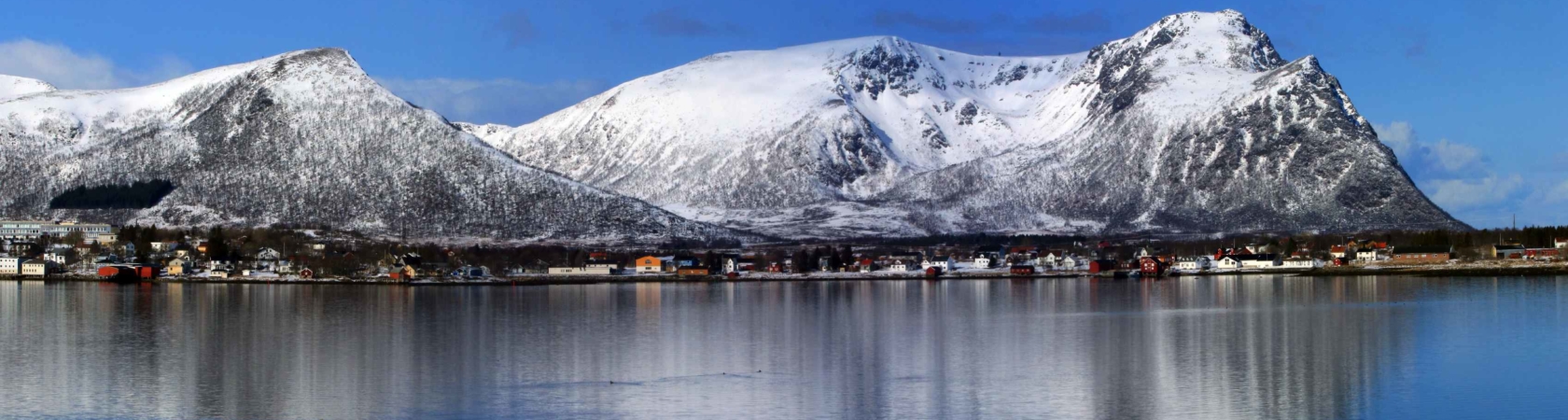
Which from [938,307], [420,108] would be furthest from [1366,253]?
[420,108]

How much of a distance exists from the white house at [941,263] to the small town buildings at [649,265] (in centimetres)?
1990

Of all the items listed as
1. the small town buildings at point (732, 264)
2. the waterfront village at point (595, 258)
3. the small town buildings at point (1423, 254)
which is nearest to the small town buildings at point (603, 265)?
the waterfront village at point (595, 258)

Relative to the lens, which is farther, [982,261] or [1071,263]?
[982,261]

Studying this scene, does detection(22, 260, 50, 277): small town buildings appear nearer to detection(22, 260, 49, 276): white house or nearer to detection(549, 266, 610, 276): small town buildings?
detection(22, 260, 49, 276): white house

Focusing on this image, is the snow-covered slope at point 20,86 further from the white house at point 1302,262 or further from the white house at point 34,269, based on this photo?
the white house at point 1302,262

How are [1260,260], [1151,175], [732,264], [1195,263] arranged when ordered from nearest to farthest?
[732,264] → [1195,263] → [1260,260] → [1151,175]

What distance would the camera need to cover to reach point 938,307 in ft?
242

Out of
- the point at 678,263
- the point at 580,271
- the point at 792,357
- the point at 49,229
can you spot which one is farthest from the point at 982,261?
the point at 792,357

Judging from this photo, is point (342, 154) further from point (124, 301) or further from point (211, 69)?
point (124, 301)

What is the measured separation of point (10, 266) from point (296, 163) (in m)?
26.9

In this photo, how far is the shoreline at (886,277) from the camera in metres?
104

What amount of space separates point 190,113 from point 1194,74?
351ft

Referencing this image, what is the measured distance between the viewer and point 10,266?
111 meters

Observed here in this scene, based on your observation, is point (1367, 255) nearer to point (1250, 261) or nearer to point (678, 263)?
point (1250, 261)
